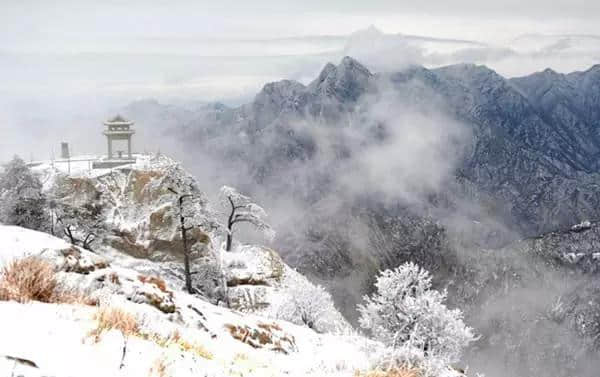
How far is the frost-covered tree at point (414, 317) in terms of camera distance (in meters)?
24.9

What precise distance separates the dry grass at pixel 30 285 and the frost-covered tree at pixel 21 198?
33.4m

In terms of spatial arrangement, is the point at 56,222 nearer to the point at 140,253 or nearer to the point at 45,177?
the point at 140,253

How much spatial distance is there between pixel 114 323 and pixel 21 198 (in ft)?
122

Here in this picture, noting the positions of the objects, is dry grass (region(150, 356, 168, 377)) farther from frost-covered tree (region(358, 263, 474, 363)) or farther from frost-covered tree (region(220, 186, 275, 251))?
frost-covered tree (region(220, 186, 275, 251))

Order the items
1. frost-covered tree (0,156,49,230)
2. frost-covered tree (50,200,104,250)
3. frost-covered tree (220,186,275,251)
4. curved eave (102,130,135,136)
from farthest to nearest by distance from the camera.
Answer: curved eave (102,130,135,136) < frost-covered tree (220,186,275,251) < frost-covered tree (50,200,104,250) < frost-covered tree (0,156,49,230)

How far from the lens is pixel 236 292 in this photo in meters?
45.2

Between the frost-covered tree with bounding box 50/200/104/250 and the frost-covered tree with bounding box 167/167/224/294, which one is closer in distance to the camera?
the frost-covered tree with bounding box 167/167/224/294

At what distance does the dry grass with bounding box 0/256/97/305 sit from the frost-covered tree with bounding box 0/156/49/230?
3344 cm

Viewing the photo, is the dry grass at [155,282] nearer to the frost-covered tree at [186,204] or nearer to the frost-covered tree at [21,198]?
the frost-covered tree at [186,204]

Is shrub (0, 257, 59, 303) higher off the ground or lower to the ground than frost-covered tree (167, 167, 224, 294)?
higher

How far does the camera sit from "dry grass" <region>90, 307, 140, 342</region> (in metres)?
A: 6.16

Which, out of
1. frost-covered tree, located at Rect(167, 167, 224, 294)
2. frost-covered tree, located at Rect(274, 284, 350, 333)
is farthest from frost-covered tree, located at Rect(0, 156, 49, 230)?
frost-covered tree, located at Rect(274, 284, 350, 333)

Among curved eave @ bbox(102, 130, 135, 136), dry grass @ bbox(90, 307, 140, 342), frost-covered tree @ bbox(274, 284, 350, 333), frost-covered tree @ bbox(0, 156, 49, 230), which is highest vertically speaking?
dry grass @ bbox(90, 307, 140, 342)

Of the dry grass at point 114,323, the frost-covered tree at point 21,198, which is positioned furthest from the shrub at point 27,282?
the frost-covered tree at point 21,198
